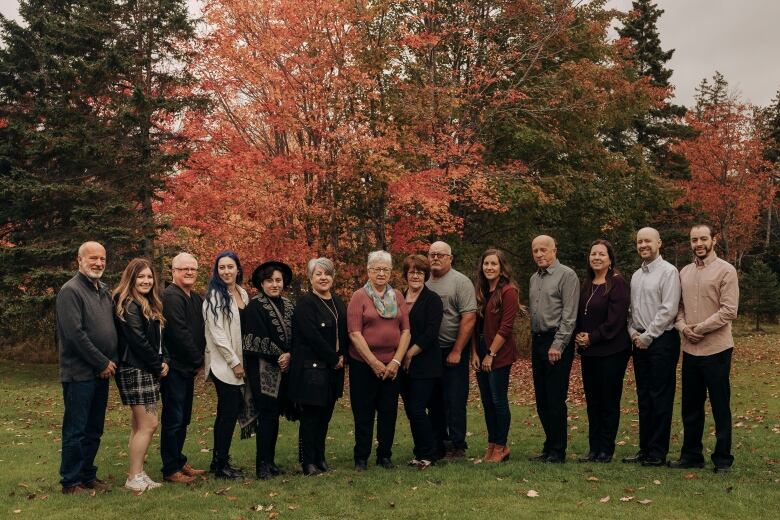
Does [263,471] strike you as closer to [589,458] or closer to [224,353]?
[224,353]

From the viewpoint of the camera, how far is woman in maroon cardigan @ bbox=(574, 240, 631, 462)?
6.39 meters

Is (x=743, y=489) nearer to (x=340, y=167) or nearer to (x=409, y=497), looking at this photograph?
(x=409, y=497)

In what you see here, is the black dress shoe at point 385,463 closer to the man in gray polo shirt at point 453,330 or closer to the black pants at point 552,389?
the man in gray polo shirt at point 453,330

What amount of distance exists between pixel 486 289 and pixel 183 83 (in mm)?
13575

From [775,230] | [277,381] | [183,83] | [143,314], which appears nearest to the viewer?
[143,314]

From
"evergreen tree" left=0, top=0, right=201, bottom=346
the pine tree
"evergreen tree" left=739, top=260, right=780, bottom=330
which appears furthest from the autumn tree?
"evergreen tree" left=0, top=0, right=201, bottom=346

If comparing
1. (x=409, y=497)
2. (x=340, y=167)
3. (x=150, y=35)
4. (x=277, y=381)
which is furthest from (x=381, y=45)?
(x=409, y=497)

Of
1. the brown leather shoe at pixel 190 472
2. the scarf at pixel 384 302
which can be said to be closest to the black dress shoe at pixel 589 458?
the scarf at pixel 384 302

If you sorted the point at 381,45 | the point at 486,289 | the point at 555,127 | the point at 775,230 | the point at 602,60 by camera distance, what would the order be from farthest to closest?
1. the point at 775,230
2. the point at 602,60
3. the point at 555,127
4. the point at 381,45
5. the point at 486,289

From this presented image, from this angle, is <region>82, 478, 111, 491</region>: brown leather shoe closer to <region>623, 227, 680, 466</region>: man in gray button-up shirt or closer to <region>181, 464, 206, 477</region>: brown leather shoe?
<region>181, 464, 206, 477</region>: brown leather shoe

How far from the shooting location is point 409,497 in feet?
17.6

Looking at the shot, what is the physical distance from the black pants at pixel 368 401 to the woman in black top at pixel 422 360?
0.61 feet

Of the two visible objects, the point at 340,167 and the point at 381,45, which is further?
the point at 381,45

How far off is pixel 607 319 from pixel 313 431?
3100 mm
